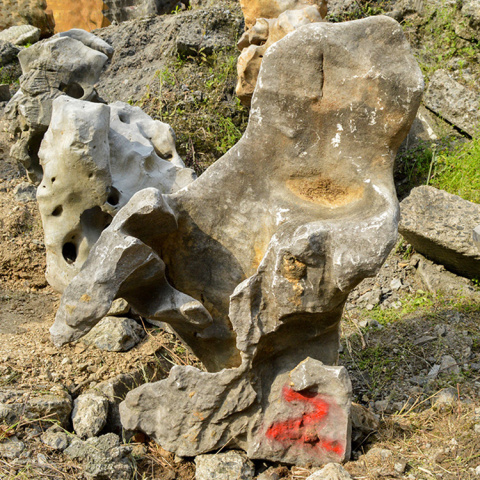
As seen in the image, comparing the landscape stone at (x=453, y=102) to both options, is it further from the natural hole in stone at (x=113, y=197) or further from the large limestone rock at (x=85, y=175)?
the natural hole in stone at (x=113, y=197)

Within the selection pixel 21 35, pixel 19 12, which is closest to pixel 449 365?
pixel 21 35

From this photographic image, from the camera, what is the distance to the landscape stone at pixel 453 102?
4.76 m

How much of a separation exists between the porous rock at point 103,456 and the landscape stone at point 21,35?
466 centimetres

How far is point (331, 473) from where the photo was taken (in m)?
2.09

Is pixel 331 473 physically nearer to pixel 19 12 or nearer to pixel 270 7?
pixel 270 7

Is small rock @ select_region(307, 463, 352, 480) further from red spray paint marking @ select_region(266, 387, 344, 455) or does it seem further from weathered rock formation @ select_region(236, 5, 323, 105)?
weathered rock formation @ select_region(236, 5, 323, 105)

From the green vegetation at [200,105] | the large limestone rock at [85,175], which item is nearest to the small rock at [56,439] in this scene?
the large limestone rock at [85,175]

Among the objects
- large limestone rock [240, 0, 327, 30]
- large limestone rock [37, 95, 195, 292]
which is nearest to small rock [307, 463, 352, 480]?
large limestone rock [37, 95, 195, 292]

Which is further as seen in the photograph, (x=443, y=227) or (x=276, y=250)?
(x=443, y=227)

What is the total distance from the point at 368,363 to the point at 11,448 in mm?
1787

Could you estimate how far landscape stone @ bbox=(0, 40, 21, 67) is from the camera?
18.6 ft

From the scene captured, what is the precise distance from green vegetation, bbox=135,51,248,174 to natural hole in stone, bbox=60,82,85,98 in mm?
964

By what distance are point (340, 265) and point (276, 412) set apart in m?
0.69

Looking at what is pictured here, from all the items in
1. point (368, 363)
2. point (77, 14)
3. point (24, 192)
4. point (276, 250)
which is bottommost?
point (368, 363)
